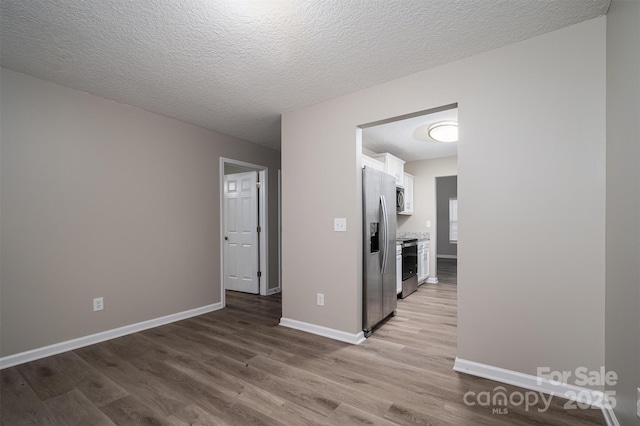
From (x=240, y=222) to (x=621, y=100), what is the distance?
485 centimetres

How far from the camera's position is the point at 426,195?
20.1 feet

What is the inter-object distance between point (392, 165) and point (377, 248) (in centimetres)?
231

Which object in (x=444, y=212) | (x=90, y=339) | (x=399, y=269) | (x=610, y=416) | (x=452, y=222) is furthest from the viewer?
(x=444, y=212)

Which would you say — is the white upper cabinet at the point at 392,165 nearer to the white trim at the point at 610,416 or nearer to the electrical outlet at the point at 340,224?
the electrical outlet at the point at 340,224

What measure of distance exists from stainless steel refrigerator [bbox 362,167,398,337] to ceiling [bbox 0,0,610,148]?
1122mm

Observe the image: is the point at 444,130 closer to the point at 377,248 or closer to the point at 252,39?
the point at 377,248

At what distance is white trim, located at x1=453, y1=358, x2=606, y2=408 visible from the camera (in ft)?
6.26

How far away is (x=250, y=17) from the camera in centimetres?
189

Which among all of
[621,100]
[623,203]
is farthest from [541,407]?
[621,100]

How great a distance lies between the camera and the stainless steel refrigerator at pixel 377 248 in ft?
10.1

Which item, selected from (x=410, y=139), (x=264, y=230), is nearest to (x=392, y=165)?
(x=410, y=139)

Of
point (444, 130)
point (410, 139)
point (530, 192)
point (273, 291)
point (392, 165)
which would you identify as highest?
point (410, 139)

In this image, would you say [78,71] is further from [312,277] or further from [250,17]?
[312,277]

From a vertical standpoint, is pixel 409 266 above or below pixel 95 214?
below
